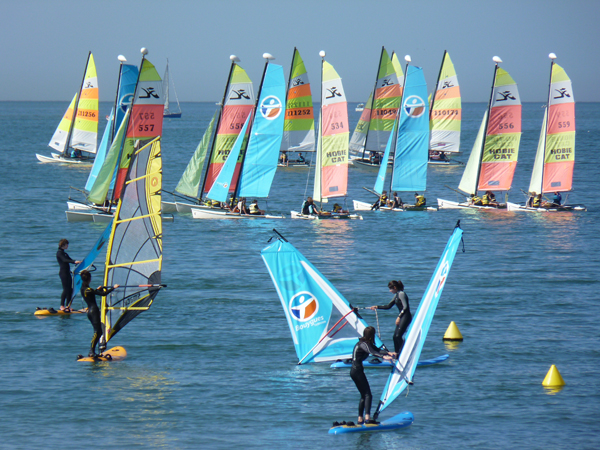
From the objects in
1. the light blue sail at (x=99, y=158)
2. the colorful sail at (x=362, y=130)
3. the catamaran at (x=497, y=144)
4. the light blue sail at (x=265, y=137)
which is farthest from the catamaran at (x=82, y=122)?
the catamaran at (x=497, y=144)

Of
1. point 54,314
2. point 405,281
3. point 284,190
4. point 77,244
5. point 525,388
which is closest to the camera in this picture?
point 525,388

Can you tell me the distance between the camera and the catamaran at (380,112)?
70062mm

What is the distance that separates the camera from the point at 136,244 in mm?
20984

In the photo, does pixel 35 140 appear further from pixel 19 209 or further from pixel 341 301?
pixel 341 301

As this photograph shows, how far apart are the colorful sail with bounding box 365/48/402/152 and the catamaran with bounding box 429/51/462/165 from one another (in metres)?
4.82

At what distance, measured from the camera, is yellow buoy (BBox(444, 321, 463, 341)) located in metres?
23.1

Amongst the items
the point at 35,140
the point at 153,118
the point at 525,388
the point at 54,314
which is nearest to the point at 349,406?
the point at 525,388

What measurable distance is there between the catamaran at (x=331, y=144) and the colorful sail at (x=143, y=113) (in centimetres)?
951

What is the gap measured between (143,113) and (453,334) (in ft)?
82.4

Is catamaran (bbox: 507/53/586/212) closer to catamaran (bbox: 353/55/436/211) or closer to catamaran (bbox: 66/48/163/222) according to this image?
catamaran (bbox: 353/55/436/211)

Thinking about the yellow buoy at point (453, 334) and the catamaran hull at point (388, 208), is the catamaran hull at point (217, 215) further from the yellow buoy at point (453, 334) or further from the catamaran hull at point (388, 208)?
the yellow buoy at point (453, 334)

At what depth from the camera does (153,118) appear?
43.1 m

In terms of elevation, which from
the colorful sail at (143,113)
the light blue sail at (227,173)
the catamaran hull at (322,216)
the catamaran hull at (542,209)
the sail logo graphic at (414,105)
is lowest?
the catamaran hull at (322,216)

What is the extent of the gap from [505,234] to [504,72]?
37.6 ft
